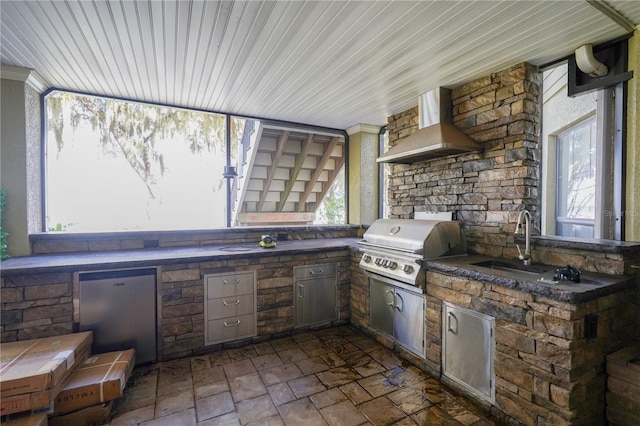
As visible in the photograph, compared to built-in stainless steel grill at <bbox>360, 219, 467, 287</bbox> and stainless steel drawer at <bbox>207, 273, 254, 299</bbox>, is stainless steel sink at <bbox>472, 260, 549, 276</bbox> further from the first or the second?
stainless steel drawer at <bbox>207, 273, 254, 299</bbox>

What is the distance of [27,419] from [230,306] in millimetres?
1463

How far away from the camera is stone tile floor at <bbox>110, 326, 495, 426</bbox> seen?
74.2 inches

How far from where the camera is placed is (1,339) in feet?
7.00

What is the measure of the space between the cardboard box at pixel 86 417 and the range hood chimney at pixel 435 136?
10.4 feet

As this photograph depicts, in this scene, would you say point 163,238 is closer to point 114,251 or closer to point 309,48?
point 114,251

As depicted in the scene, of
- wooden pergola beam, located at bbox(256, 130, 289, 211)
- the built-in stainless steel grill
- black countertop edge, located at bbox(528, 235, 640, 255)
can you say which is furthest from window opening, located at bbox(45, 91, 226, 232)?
black countertop edge, located at bbox(528, 235, 640, 255)

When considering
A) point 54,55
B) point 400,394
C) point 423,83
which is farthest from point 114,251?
point 423,83

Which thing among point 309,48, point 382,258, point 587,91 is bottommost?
point 382,258

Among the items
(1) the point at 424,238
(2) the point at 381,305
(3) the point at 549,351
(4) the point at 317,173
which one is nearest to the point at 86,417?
(2) the point at 381,305

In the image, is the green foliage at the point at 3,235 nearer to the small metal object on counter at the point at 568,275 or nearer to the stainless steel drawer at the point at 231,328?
the stainless steel drawer at the point at 231,328

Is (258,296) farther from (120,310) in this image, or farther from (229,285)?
(120,310)

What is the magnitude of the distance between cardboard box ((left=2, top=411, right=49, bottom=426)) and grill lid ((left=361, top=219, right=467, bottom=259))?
267cm

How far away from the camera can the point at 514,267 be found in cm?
230

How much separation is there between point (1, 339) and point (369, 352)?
2.94 meters
